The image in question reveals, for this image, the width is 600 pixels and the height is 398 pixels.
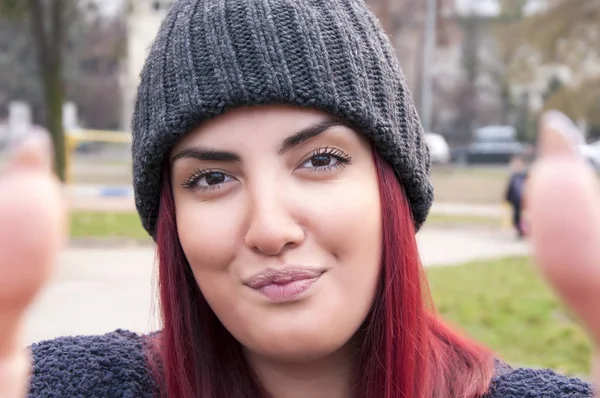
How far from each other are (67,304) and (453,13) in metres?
28.9

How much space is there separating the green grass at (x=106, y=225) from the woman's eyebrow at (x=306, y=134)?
291 inches

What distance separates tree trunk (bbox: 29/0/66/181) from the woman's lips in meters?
9.22

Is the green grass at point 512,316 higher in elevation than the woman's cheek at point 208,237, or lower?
lower

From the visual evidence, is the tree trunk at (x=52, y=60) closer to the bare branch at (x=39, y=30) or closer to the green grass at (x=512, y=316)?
the bare branch at (x=39, y=30)

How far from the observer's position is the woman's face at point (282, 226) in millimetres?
1373

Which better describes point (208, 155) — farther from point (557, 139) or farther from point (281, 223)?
point (557, 139)

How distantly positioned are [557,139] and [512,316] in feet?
16.0

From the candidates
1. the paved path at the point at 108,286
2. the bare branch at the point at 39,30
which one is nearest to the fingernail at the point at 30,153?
the paved path at the point at 108,286

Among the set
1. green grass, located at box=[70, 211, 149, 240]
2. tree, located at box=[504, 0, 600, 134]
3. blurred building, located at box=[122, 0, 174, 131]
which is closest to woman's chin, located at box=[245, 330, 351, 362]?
green grass, located at box=[70, 211, 149, 240]

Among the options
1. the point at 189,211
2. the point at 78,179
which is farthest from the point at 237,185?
the point at 78,179

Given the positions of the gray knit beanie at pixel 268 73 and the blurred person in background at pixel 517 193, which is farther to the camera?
the blurred person in background at pixel 517 193

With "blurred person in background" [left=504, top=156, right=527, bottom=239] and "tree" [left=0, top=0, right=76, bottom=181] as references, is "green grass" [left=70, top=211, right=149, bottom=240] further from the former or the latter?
"blurred person in background" [left=504, top=156, right=527, bottom=239]

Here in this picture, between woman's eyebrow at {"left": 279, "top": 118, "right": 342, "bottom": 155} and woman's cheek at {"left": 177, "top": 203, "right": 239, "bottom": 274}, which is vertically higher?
woman's eyebrow at {"left": 279, "top": 118, "right": 342, "bottom": 155}

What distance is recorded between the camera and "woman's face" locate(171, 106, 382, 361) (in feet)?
4.50
